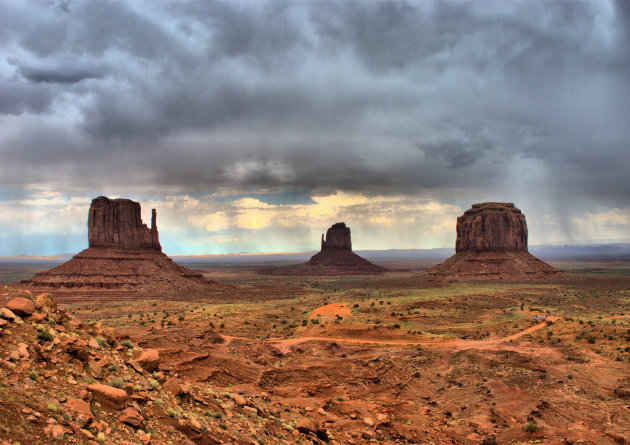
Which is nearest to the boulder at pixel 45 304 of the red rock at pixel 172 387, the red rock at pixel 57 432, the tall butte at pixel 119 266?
the red rock at pixel 172 387

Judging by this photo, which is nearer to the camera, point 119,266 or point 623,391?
point 623,391

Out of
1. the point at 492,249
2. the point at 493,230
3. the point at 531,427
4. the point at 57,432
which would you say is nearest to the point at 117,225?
the point at 531,427

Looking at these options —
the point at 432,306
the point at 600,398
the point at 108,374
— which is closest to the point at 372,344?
the point at 600,398

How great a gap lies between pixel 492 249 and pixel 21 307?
141 m

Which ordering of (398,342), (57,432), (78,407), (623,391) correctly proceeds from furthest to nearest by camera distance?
(398,342)
(623,391)
(78,407)
(57,432)

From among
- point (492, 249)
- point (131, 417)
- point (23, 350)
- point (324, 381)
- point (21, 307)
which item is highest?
point (21, 307)

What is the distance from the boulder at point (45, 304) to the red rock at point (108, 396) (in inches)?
180

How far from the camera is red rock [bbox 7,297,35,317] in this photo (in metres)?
12.0

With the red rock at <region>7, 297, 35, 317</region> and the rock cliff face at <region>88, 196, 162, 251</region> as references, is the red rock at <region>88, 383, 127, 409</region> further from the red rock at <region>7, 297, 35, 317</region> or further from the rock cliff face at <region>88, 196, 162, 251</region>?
the rock cliff face at <region>88, 196, 162, 251</region>

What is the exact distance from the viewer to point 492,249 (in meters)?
135

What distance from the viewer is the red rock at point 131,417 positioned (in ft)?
32.0

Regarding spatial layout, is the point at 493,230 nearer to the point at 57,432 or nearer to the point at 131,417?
the point at 131,417

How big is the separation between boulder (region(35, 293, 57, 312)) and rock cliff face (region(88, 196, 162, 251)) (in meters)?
97.9

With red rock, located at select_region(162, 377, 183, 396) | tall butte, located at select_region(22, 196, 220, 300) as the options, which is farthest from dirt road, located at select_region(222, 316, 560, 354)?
tall butte, located at select_region(22, 196, 220, 300)
